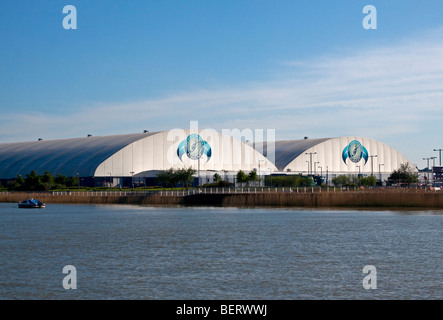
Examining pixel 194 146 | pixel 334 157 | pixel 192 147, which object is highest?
pixel 194 146

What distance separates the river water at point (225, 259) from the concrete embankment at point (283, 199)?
49.0ft

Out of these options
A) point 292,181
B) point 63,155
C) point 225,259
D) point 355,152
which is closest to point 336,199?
point 225,259

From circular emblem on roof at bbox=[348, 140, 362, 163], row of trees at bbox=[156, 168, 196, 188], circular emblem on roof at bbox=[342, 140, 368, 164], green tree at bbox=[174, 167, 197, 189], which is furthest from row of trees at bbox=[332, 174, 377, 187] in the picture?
row of trees at bbox=[156, 168, 196, 188]

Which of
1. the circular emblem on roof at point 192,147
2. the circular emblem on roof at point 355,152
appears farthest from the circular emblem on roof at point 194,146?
the circular emblem on roof at point 355,152

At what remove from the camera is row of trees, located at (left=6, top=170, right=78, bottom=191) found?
395 ft

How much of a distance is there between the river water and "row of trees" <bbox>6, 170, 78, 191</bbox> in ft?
215

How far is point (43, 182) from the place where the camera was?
122 m

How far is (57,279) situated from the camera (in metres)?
27.7

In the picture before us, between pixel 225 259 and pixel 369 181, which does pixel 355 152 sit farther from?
pixel 225 259

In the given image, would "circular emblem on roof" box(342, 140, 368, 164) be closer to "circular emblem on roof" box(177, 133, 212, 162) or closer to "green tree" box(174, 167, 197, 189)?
"circular emblem on roof" box(177, 133, 212, 162)

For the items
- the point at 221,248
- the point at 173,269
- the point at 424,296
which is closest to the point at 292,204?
the point at 221,248

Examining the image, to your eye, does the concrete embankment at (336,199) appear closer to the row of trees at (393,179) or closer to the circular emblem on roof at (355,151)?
the row of trees at (393,179)

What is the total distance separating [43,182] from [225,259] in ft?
311
